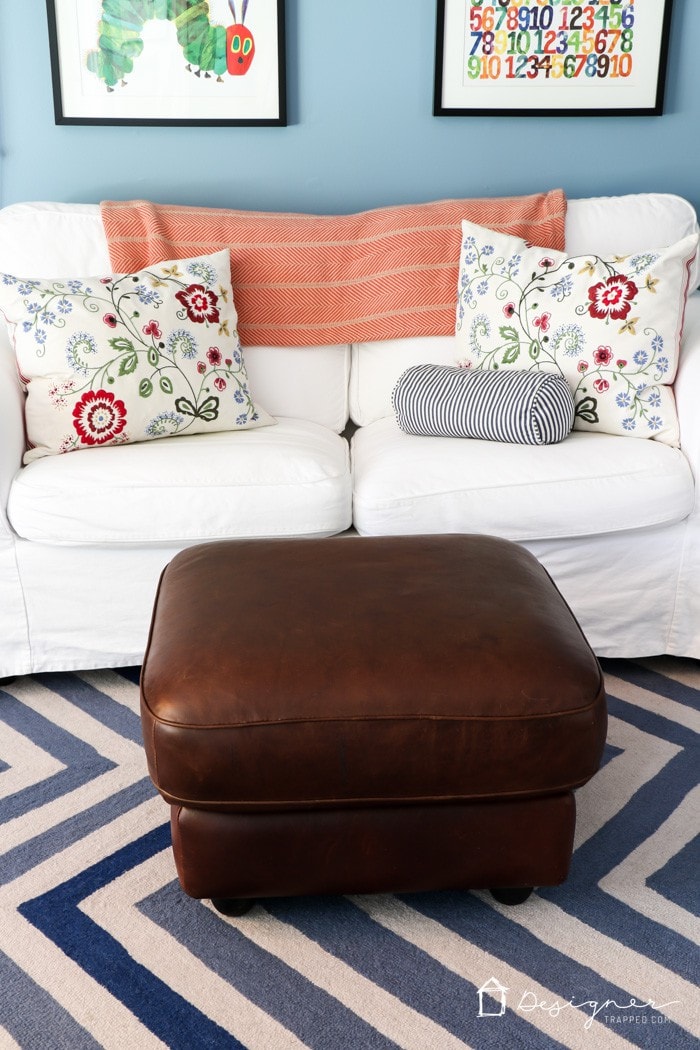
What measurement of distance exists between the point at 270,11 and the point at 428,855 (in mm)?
1951

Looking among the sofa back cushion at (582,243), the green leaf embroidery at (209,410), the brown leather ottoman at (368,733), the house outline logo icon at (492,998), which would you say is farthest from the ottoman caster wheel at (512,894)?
the sofa back cushion at (582,243)

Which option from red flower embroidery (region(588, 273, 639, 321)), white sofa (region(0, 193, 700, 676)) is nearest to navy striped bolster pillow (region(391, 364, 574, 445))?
white sofa (region(0, 193, 700, 676))

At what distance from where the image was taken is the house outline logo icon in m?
1.14

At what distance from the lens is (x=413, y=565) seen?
137cm

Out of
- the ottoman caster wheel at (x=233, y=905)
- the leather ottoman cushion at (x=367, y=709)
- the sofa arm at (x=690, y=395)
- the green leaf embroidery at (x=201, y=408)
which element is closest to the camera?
the leather ottoman cushion at (x=367, y=709)

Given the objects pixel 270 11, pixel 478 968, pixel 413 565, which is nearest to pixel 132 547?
pixel 413 565

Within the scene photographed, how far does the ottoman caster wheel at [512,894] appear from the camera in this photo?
127 cm

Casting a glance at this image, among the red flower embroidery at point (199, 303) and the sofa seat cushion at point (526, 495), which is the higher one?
the red flower embroidery at point (199, 303)

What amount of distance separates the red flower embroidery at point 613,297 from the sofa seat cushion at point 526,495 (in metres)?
0.31

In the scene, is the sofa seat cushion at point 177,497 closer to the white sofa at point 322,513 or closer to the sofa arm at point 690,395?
the white sofa at point 322,513

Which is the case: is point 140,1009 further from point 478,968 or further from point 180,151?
point 180,151

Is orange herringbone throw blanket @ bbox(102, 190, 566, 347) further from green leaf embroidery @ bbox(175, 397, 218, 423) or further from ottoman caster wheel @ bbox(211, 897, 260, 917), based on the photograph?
ottoman caster wheel @ bbox(211, 897, 260, 917)

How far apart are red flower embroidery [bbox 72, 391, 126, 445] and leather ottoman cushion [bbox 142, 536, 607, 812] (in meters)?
0.75

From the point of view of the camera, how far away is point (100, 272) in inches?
83.7
